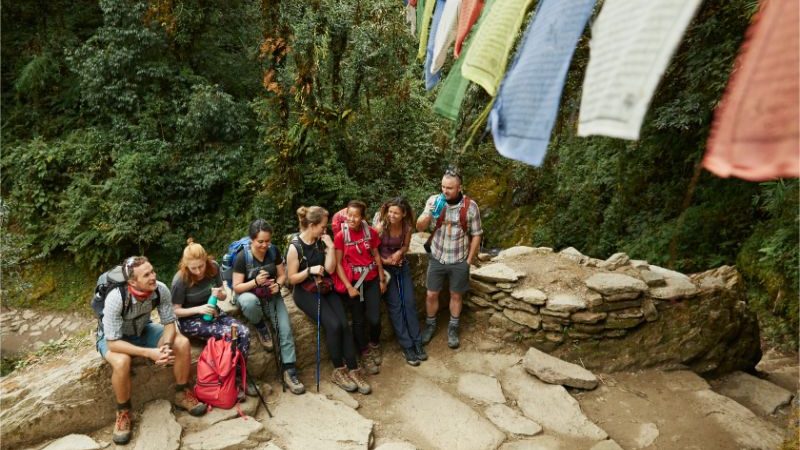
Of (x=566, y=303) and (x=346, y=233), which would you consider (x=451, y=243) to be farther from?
(x=566, y=303)

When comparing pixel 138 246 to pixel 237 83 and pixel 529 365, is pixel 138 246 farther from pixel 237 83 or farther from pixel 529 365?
pixel 529 365

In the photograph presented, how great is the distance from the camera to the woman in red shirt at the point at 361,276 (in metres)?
4.09

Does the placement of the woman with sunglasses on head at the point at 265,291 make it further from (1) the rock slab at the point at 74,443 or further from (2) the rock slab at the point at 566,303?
(2) the rock slab at the point at 566,303

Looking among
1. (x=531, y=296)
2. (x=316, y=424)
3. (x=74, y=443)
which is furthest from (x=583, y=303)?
(x=74, y=443)

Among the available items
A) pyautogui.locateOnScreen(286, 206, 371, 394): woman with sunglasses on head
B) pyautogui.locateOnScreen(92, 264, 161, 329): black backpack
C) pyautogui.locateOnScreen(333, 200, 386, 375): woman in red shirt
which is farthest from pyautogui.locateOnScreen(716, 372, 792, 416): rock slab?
pyautogui.locateOnScreen(92, 264, 161, 329): black backpack

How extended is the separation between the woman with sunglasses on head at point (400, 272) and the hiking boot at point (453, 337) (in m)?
0.32

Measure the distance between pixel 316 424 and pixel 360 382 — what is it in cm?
71

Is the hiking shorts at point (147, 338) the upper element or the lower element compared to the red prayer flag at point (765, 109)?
lower

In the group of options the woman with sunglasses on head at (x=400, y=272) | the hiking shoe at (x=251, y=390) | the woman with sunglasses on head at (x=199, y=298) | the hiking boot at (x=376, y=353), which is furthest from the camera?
the hiking boot at (x=376, y=353)

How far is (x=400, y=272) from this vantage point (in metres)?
4.60

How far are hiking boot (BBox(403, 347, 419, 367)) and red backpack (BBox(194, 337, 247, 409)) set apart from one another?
172cm

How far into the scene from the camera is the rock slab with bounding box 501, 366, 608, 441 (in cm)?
384

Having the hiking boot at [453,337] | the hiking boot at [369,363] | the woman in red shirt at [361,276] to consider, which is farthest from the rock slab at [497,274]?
the hiking boot at [369,363]

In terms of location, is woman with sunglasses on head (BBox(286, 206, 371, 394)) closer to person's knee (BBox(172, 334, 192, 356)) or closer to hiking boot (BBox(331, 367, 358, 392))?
hiking boot (BBox(331, 367, 358, 392))
